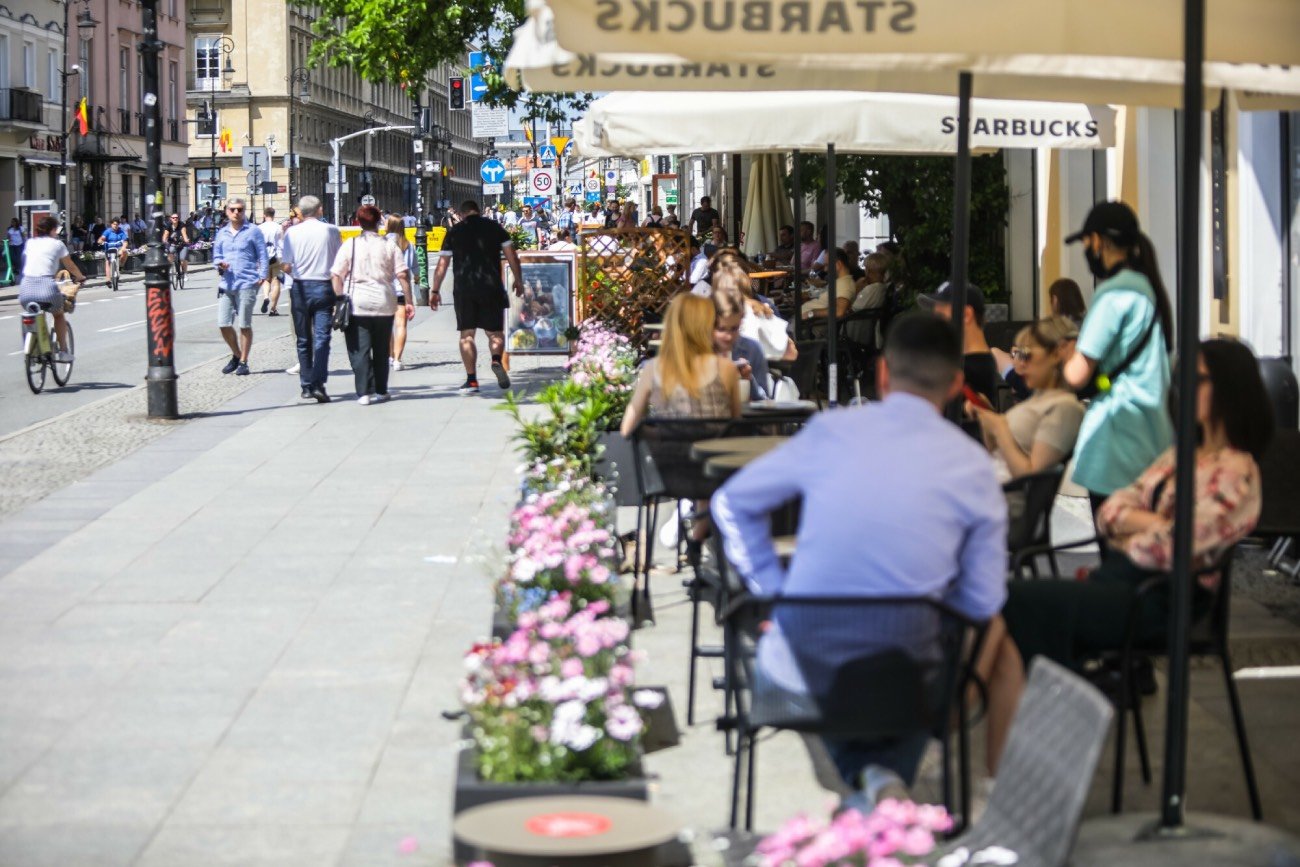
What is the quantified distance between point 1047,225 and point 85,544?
351 inches

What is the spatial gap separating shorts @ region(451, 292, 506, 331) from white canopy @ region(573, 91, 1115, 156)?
287 inches

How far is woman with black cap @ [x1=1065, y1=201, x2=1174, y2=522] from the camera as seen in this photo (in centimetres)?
709

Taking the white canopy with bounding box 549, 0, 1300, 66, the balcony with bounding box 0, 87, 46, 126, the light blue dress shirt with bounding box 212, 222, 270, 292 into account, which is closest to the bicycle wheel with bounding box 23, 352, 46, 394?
the light blue dress shirt with bounding box 212, 222, 270, 292

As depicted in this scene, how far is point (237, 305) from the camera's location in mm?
21000

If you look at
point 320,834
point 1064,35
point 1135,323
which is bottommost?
point 320,834

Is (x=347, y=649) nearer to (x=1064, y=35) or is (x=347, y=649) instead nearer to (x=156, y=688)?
(x=156, y=688)

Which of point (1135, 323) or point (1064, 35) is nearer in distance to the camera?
point (1064, 35)

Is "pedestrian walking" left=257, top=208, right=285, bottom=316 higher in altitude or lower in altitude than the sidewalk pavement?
higher

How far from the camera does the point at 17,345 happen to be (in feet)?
90.9

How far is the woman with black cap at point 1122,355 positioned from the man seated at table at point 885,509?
8.83 ft

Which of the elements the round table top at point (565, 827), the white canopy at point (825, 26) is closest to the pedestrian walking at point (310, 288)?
the white canopy at point (825, 26)

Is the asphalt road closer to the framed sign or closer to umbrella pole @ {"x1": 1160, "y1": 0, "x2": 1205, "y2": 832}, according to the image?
the framed sign

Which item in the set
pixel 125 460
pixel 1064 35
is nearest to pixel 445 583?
pixel 1064 35

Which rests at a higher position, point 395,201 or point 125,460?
point 395,201
